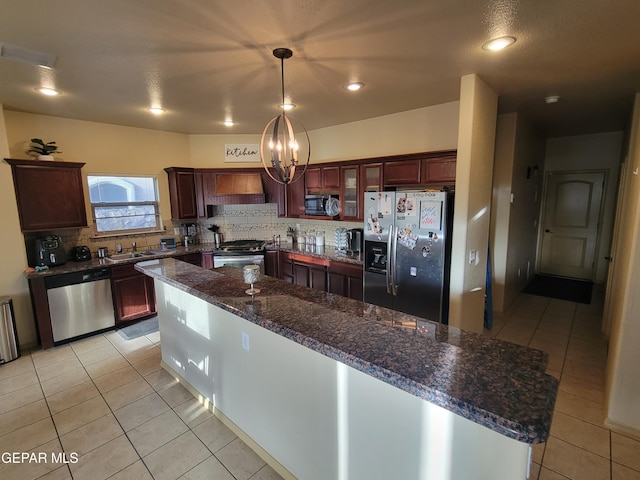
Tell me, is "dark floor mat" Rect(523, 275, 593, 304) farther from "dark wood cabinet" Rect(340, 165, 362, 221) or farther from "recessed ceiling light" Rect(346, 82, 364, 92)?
"recessed ceiling light" Rect(346, 82, 364, 92)

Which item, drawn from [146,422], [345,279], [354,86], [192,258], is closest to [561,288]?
[345,279]

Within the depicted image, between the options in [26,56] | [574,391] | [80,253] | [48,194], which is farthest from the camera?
[80,253]

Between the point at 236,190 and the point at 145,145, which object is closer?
the point at 145,145

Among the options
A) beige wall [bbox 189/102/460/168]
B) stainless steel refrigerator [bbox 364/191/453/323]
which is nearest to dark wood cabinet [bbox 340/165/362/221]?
beige wall [bbox 189/102/460/168]

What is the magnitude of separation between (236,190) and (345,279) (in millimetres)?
2278

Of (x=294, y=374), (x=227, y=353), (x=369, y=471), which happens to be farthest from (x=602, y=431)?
(x=227, y=353)

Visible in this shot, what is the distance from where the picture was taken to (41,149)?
3615 mm

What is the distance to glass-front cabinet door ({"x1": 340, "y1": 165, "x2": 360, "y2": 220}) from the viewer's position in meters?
4.13

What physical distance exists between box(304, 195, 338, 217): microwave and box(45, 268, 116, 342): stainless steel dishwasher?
2.74m

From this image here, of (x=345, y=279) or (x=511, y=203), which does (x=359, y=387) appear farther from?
(x=511, y=203)

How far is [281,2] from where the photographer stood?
1638 millimetres

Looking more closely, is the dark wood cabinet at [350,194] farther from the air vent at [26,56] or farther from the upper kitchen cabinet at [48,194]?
the upper kitchen cabinet at [48,194]

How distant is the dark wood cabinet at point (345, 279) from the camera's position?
3.88 meters

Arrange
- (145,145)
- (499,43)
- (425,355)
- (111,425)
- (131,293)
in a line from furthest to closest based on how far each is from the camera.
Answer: (145,145), (131,293), (111,425), (499,43), (425,355)
